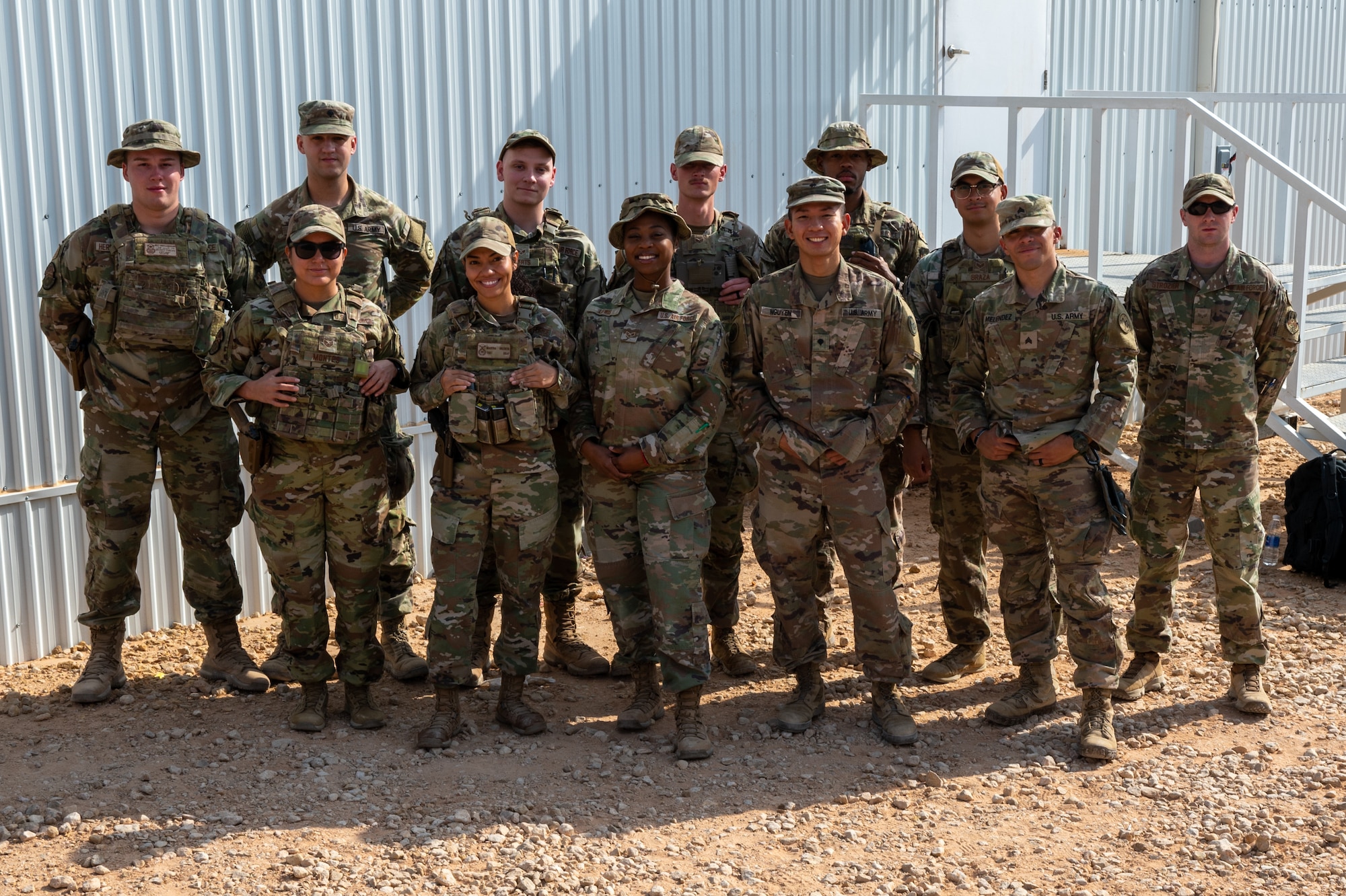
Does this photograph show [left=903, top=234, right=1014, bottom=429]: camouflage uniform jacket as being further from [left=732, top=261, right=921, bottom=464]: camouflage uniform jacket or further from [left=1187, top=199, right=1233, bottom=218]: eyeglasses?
[left=1187, top=199, right=1233, bottom=218]: eyeglasses

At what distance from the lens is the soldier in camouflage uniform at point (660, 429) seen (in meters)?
5.21

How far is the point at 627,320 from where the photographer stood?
527 cm

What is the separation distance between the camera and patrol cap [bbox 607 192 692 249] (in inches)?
202

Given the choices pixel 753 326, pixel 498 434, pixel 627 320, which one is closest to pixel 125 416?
pixel 498 434

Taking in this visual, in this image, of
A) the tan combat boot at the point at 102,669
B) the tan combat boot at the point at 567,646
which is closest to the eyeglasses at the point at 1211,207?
the tan combat boot at the point at 567,646

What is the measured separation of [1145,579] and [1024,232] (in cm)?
162

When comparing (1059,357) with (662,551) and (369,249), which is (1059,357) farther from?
(369,249)

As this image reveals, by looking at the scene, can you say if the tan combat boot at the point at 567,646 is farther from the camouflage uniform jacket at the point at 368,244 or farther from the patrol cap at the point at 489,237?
the patrol cap at the point at 489,237

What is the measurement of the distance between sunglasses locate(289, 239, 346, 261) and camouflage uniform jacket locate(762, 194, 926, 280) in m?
1.89

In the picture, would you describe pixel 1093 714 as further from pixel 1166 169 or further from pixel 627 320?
pixel 1166 169

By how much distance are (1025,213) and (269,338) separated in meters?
2.88

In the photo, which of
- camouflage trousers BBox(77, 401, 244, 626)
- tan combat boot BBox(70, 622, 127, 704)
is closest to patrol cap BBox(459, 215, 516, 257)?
camouflage trousers BBox(77, 401, 244, 626)

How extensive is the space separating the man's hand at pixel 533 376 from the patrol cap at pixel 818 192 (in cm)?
110

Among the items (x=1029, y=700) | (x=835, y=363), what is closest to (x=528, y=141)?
(x=835, y=363)
